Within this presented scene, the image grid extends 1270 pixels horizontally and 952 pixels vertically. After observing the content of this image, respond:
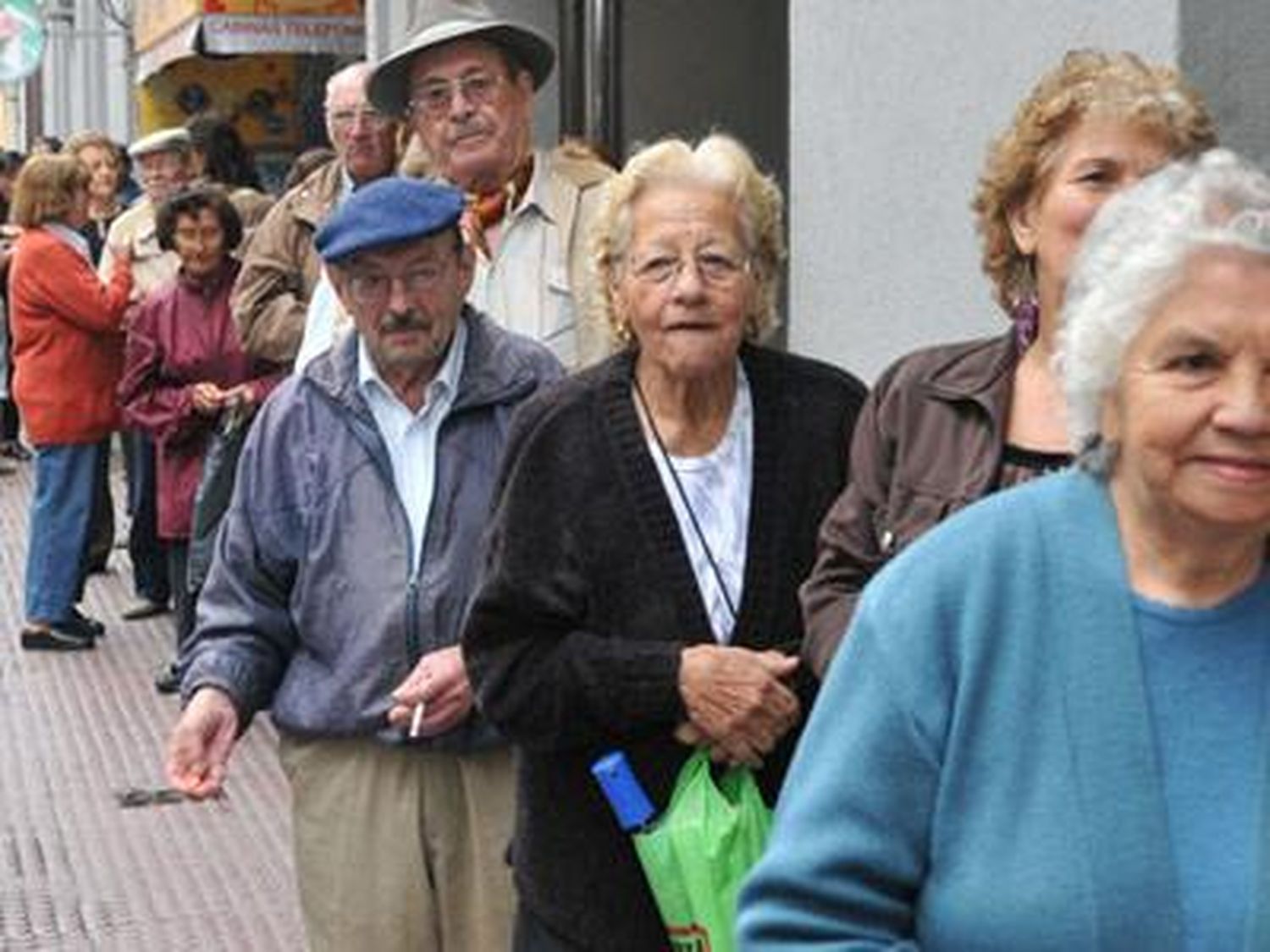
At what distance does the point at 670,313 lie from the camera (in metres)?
3.61

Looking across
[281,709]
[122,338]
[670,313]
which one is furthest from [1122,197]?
[122,338]

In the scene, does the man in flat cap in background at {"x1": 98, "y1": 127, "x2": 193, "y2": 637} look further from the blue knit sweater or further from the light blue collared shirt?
the blue knit sweater

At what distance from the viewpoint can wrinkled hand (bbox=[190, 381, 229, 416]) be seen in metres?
8.94

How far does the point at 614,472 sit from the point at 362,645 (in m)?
0.76

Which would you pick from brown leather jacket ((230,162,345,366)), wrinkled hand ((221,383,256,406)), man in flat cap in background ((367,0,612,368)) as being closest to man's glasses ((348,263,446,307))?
man in flat cap in background ((367,0,612,368))

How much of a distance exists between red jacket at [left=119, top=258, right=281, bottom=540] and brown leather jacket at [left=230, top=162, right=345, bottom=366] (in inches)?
46.6

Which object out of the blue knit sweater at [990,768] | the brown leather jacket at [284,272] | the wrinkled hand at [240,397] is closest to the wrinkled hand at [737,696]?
the blue knit sweater at [990,768]

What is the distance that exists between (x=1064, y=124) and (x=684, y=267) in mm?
639

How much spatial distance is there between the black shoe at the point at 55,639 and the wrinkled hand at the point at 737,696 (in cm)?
788

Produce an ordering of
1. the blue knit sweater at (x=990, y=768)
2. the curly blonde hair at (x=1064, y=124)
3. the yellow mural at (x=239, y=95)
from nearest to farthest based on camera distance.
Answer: the blue knit sweater at (x=990, y=768) < the curly blonde hair at (x=1064, y=124) < the yellow mural at (x=239, y=95)

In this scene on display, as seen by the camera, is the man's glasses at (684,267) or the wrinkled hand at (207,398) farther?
the wrinkled hand at (207,398)

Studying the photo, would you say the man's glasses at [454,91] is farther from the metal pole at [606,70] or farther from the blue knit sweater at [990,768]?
the metal pole at [606,70]

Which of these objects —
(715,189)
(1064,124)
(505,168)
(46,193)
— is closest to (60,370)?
(46,193)

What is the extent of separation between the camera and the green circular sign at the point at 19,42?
22469 millimetres
